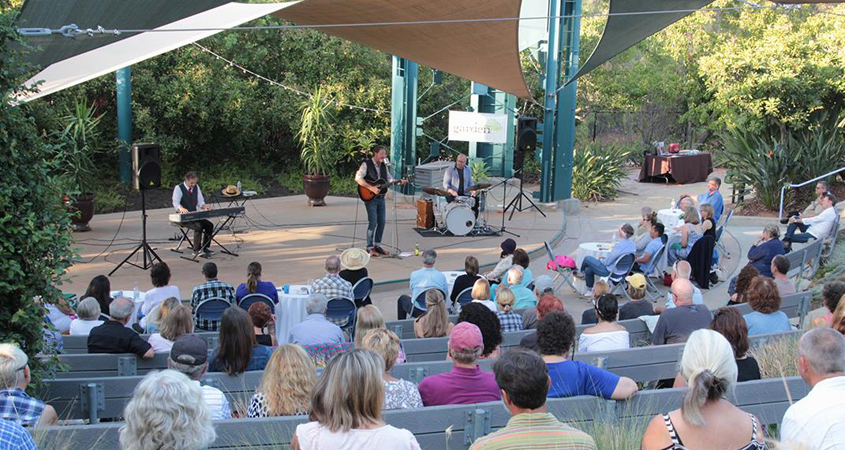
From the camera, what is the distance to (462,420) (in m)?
3.36

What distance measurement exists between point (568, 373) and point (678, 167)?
1727cm

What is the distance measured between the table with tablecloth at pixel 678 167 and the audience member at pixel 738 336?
16.2 metres

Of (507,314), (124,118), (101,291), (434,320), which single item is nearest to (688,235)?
(507,314)

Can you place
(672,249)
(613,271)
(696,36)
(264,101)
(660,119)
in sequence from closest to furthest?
(613,271) → (672,249) → (264,101) → (696,36) → (660,119)

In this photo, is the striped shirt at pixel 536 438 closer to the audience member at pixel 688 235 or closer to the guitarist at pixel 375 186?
the audience member at pixel 688 235

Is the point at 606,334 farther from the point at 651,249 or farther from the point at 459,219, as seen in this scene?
the point at 459,219

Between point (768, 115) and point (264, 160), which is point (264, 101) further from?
point (768, 115)

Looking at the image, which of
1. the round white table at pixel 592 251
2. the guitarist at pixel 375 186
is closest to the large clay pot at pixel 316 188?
the guitarist at pixel 375 186

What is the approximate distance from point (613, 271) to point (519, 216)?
5.68 meters

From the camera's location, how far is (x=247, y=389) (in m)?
4.13

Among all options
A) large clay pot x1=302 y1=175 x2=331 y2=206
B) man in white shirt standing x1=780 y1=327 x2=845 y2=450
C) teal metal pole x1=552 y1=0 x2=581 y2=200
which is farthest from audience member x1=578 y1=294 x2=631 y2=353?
large clay pot x1=302 y1=175 x2=331 y2=206

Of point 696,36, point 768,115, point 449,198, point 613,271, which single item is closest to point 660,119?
point 696,36

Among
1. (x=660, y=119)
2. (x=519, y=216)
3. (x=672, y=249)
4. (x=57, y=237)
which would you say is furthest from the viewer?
(x=660, y=119)

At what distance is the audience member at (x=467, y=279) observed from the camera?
689 cm
